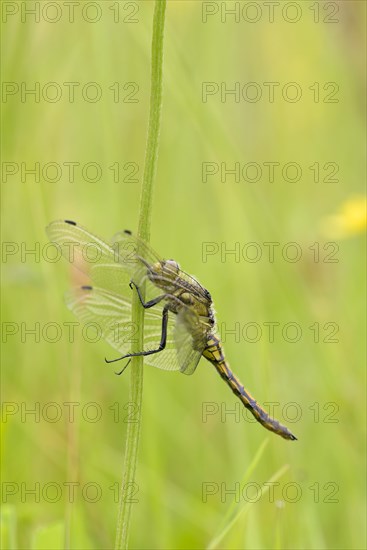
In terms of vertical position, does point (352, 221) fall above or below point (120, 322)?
above

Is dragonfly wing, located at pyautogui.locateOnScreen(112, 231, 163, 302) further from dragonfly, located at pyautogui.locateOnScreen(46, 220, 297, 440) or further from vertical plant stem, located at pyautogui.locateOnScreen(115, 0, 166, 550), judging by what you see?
vertical plant stem, located at pyautogui.locateOnScreen(115, 0, 166, 550)

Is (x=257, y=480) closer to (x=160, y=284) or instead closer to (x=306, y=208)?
(x=160, y=284)

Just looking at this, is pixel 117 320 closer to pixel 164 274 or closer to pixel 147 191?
pixel 164 274

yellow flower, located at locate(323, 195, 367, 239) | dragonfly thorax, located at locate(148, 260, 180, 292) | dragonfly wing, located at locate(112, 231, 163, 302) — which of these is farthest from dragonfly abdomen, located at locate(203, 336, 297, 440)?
yellow flower, located at locate(323, 195, 367, 239)

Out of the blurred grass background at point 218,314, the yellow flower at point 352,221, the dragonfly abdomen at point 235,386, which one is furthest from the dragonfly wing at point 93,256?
the yellow flower at point 352,221

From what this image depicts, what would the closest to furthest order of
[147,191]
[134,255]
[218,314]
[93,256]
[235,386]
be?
[147,191] < [134,255] < [93,256] < [235,386] < [218,314]

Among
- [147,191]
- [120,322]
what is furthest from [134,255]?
[147,191]

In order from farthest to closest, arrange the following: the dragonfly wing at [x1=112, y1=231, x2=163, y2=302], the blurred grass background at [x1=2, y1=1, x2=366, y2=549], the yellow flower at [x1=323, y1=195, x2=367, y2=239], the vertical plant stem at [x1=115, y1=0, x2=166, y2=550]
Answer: the yellow flower at [x1=323, y1=195, x2=367, y2=239], the blurred grass background at [x1=2, y1=1, x2=366, y2=549], the dragonfly wing at [x1=112, y1=231, x2=163, y2=302], the vertical plant stem at [x1=115, y1=0, x2=166, y2=550]

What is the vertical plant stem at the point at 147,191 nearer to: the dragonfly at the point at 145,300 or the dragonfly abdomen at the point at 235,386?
the dragonfly at the point at 145,300
